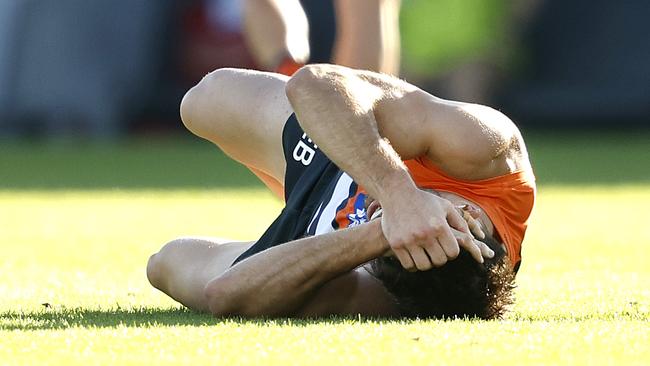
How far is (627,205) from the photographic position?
9273mm

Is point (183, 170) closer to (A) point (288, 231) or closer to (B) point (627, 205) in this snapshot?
(B) point (627, 205)

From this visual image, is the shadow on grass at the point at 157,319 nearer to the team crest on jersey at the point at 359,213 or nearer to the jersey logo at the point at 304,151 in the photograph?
the team crest on jersey at the point at 359,213

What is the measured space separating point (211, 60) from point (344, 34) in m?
9.71

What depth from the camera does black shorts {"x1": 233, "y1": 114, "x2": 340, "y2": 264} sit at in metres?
4.72

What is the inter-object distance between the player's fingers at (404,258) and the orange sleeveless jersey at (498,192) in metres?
0.40

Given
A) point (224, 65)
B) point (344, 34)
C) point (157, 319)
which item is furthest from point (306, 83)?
point (224, 65)

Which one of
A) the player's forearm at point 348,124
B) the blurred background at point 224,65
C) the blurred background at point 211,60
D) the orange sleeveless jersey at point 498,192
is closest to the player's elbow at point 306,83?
the player's forearm at point 348,124

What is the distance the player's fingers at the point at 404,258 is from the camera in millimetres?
4027

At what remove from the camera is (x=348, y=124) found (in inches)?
165

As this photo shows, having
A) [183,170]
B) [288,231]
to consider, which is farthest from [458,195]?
[183,170]

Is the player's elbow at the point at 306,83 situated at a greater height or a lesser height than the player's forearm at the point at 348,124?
greater

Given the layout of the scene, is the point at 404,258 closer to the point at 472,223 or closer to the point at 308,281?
the point at 472,223

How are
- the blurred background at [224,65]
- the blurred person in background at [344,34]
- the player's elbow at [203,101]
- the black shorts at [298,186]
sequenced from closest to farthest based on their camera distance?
the black shorts at [298,186], the player's elbow at [203,101], the blurred person in background at [344,34], the blurred background at [224,65]

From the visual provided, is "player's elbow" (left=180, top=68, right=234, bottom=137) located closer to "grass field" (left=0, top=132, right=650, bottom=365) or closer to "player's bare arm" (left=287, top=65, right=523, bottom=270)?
"grass field" (left=0, top=132, right=650, bottom=365)
